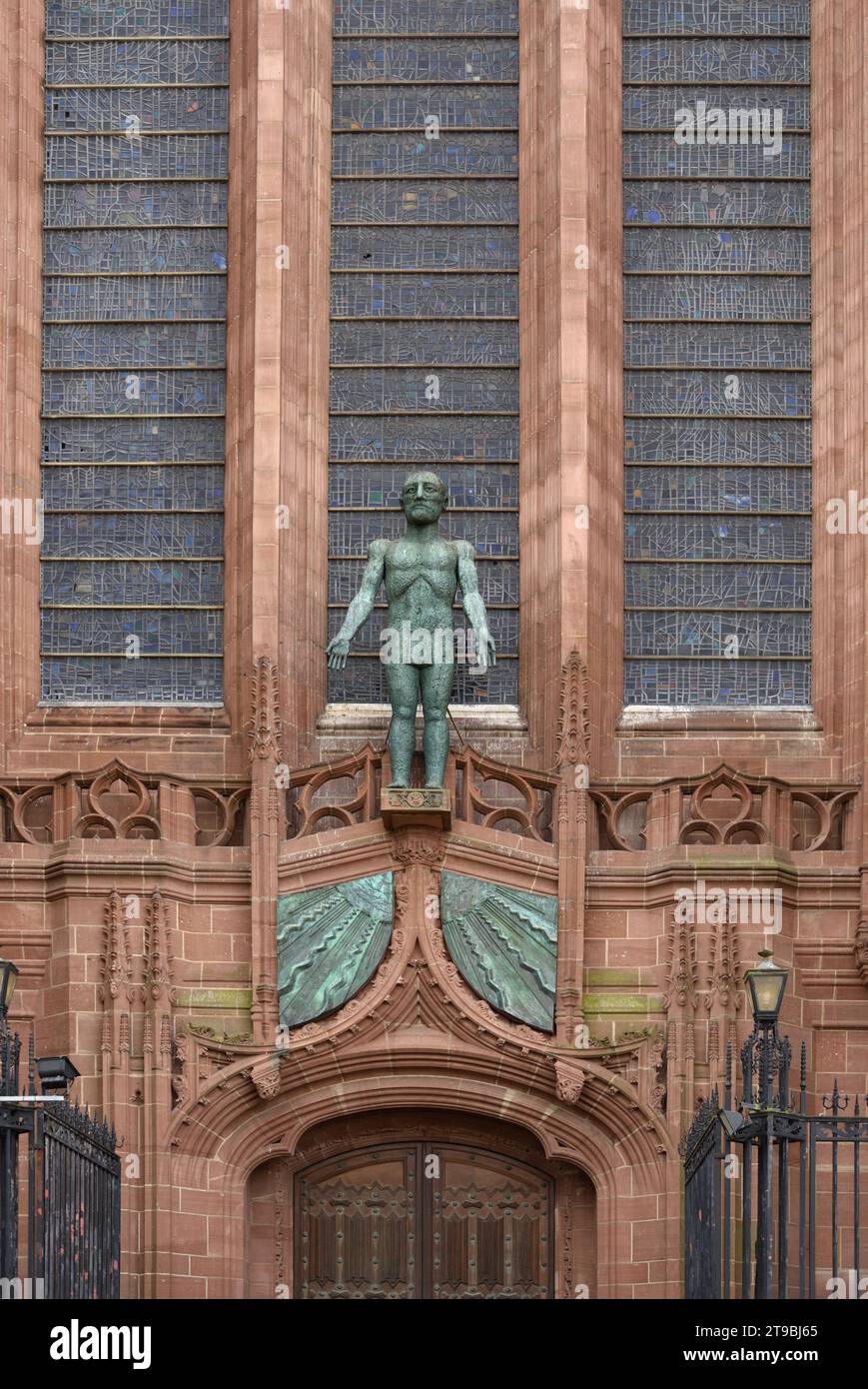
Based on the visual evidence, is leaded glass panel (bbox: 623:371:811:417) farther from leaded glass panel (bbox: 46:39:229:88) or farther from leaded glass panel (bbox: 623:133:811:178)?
leaded glass panel (bbox: 46:39:229:88)

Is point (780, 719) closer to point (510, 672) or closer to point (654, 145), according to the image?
point (510, 672)

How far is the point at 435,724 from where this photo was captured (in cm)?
3219

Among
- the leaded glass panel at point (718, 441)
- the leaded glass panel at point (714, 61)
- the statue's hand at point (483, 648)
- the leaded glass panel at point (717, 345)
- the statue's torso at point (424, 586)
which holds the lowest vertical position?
the statue's hand at point (483, 648)

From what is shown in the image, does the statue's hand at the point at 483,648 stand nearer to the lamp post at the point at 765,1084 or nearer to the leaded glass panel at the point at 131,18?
the lamp post at the point at 765,1084

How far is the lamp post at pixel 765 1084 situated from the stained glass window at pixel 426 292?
29.3 ft

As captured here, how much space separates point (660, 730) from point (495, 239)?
200 inches

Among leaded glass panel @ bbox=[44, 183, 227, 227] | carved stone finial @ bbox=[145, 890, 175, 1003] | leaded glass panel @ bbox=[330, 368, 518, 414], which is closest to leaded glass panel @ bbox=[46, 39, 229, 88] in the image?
leaded glass panel @ bbox=[44, 183, 227, 227]

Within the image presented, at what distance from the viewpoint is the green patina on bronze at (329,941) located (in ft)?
104

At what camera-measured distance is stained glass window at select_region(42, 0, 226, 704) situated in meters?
34.4

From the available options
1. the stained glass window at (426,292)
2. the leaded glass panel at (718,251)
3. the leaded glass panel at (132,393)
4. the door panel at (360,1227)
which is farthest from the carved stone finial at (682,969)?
the leaded glass panel at (132,393)

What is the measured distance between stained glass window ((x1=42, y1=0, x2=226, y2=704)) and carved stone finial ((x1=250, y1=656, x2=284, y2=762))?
1.46 m

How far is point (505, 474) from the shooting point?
34719 millimetres

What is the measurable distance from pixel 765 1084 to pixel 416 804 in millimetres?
7234

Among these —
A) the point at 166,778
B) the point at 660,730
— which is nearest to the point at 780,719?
the point at 660,730
